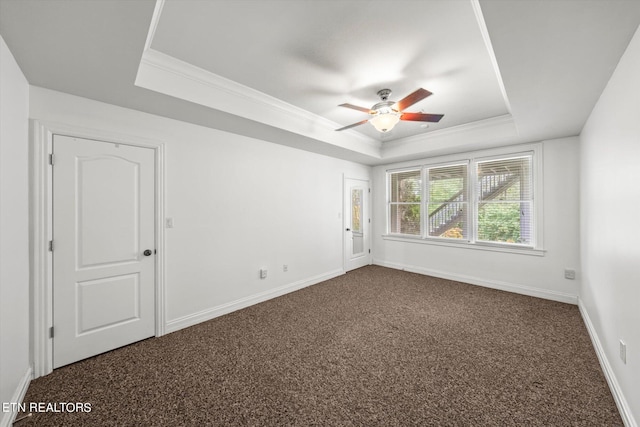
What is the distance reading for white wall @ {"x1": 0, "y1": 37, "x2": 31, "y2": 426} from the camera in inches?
62.4

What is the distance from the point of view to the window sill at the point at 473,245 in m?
3.97

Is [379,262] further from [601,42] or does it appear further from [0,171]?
[0,171]

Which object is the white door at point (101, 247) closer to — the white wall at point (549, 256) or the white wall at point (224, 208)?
the white wall at point (224, 208)

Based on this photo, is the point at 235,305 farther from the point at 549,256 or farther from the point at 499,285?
the point at 549,256

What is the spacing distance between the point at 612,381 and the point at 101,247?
446 cm

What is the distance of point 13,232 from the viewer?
1.75 m

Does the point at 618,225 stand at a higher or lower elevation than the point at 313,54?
lower

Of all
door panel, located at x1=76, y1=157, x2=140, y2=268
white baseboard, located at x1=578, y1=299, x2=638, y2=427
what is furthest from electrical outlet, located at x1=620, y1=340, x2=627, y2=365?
door panel, located at x1=76, y1=157, x2=140, y2=268

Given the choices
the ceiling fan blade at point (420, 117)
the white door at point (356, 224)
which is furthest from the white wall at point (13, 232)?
the white door at point (356, 224)

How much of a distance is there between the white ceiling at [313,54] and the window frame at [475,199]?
0.75m

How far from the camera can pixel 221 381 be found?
6.68 feet

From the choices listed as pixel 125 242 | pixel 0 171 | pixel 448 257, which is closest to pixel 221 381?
→ pixel 125 242

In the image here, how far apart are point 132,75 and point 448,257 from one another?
5.24 m

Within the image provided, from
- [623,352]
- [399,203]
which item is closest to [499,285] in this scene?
[399,203]
